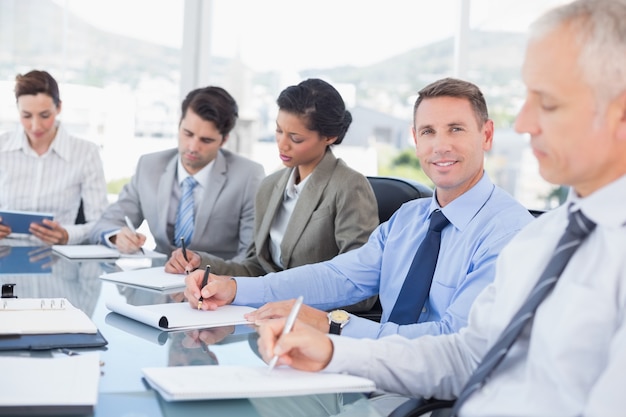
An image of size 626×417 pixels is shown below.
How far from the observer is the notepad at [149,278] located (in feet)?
8.62

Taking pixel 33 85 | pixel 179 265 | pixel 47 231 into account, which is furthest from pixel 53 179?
pixel 179 265

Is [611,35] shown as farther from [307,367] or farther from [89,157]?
[89,157]

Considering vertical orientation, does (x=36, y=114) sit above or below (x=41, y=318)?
above

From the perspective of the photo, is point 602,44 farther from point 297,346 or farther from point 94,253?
point 94,253

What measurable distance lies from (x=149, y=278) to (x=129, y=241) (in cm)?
67

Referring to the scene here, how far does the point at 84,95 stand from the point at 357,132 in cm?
191

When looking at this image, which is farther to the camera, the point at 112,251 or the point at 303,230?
the point at 112,251

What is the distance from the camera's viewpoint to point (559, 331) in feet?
4.49

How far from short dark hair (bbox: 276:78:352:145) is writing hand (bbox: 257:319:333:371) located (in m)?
1.65

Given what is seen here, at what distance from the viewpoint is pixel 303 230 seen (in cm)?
309

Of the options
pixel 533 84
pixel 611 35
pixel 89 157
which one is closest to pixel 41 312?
pixel 533 84

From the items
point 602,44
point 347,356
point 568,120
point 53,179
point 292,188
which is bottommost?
point 347,356

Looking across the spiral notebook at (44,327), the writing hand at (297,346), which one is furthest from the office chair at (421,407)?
the spiral notebook at (44,327)

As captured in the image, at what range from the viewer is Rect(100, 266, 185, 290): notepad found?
2.63 metres
